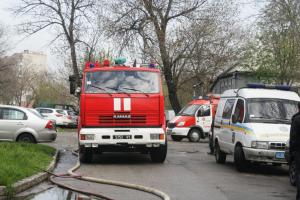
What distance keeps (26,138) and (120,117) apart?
19.9ft

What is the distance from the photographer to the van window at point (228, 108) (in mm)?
15383

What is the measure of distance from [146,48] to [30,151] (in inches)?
927

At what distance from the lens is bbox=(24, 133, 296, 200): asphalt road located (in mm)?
10148

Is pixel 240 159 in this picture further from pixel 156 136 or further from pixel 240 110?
pixel 156 136

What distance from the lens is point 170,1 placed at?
38.0 m

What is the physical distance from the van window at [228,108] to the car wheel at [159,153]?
194 centimetres

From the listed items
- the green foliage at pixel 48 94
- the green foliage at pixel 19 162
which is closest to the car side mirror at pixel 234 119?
the green foliage at pixel 19 162

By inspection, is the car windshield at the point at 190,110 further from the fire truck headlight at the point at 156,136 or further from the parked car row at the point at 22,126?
the fire truck headlight at the point at 156,136

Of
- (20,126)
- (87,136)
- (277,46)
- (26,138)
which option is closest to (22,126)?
(20,126)

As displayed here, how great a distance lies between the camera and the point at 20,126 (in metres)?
19.5

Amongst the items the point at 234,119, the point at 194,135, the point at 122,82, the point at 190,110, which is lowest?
the point at 194,135

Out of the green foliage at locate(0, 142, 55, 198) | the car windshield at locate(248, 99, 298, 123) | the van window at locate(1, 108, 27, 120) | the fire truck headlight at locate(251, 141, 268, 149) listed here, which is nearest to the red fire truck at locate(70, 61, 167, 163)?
the green foliage at locate(0, 142, 55, 198)

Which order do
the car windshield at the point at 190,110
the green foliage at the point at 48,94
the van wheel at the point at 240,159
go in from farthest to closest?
the green foliage at the point at 48,94
the car windshield at the point at 190,110
the van wheel at the point at 240,159

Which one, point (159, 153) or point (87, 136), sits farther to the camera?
point (159, 153)
